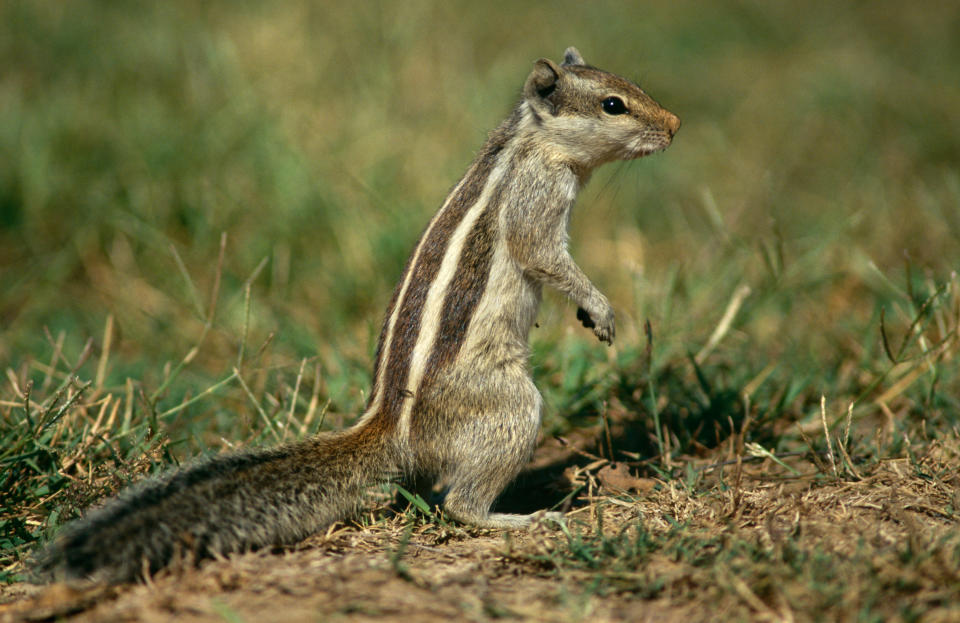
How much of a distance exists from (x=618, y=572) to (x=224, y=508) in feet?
3.98

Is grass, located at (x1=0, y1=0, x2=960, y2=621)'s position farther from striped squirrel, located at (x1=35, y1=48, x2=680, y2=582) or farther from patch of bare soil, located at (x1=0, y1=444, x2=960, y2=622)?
striped squirrel, located at (x1=35, y1=48, x2=680, y2=582)

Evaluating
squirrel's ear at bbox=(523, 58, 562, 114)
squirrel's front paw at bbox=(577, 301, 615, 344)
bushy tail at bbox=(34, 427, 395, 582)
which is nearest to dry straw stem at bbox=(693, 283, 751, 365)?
squirrel's front paw at bbox=(577, 301, 615, 344)

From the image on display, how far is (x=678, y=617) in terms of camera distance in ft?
7.53

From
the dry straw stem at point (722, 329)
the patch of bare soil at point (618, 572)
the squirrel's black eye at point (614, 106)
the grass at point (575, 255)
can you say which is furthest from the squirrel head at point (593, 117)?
the patch of bare soil at point (618, 572)

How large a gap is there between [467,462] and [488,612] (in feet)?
2.97

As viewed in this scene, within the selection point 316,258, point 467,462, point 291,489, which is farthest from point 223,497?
point 316,258

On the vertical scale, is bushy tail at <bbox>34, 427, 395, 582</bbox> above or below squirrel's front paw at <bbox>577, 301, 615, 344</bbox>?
below

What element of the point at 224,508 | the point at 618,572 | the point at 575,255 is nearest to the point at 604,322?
→ the point at 618,572

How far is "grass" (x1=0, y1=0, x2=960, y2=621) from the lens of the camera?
3104mm

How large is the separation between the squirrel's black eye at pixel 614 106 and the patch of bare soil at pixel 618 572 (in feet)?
5.34

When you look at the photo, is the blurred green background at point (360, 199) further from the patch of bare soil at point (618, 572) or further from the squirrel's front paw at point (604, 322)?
the patch of bare soil at point (618, 572)

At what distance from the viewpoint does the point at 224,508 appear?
2648mm

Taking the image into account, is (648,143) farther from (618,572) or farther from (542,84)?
(618,572)

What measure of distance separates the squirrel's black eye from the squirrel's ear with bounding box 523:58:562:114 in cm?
22
